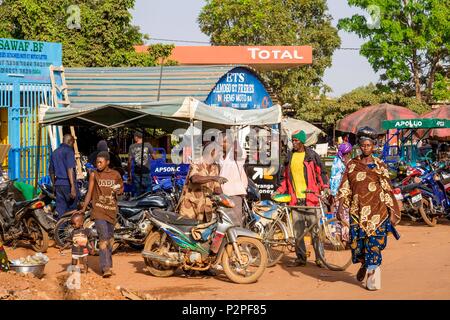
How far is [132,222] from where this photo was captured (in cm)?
1158

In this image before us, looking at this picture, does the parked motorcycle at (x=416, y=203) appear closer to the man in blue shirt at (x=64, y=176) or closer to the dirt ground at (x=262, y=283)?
the dirt ground at (x=262, y=283)

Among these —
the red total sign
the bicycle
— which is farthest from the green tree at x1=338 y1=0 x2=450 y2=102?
the bicycle

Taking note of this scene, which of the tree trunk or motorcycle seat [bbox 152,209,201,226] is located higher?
the tree trunk

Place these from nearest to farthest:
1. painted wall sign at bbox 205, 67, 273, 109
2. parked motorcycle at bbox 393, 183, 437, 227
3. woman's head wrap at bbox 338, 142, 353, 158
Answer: woman's head wrap at bbox 338, 142, 353, 158
parked motorcycle at bbox 393, 183, 437, 227
painted wall sign at bbox 205, 67, 273, 109

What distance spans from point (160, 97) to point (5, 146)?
5584mm

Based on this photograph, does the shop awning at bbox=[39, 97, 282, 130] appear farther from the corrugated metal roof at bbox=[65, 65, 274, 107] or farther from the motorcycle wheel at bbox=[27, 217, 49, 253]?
the corrugated metal roof at bbox=[65, 65, 274, 107]

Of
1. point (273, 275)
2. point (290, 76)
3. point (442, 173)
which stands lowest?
point (273, 275)

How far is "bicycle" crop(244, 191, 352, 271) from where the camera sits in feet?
34.0

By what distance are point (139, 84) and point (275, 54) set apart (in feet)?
59.7

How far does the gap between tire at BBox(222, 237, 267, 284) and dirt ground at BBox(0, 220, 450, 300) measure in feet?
0.31

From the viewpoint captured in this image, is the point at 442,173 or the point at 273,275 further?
the point at 442,173
